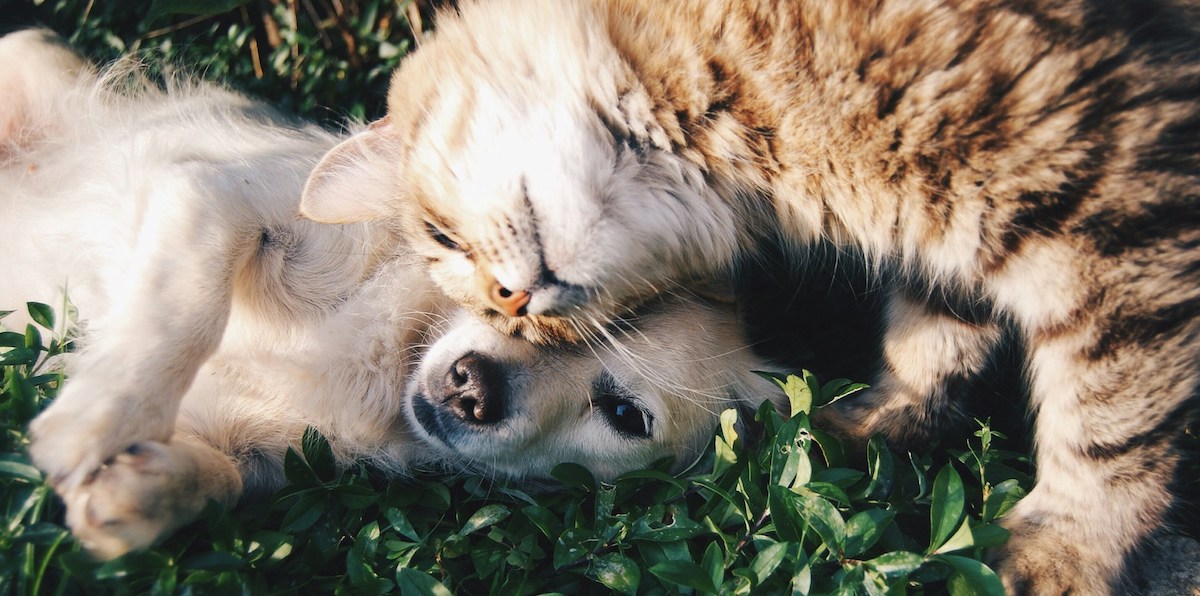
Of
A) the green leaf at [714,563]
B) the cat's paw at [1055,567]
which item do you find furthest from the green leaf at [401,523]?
the cat's paw at [1055,567]

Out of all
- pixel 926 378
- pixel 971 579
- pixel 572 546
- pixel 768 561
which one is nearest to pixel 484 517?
pixel 572 546

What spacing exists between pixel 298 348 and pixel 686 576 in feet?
4.62

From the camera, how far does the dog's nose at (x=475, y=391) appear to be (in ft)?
8.33

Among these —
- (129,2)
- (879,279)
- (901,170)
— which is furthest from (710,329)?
(129,2)

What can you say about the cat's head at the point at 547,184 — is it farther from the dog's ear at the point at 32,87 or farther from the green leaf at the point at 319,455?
the dog's ear at the point at 32,87

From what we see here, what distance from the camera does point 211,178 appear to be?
9.01ft

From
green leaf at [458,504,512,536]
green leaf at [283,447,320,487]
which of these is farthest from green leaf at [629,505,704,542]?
green leaf at [283,447,320,487]

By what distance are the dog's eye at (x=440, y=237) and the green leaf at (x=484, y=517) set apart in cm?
70

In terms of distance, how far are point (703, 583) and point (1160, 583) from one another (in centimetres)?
115

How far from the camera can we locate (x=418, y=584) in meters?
2.11

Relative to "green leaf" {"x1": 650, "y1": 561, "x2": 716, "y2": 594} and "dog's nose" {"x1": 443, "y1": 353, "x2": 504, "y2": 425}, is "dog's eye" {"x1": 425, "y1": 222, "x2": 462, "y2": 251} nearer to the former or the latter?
"dog's nose" {"x1": 443, "y1": 353, "x2": 504, "y2": 425}

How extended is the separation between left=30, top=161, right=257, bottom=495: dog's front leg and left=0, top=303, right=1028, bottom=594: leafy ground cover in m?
0.10

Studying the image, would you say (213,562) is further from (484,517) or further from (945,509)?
(945,509)

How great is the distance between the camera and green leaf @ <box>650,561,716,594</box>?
2.04m
